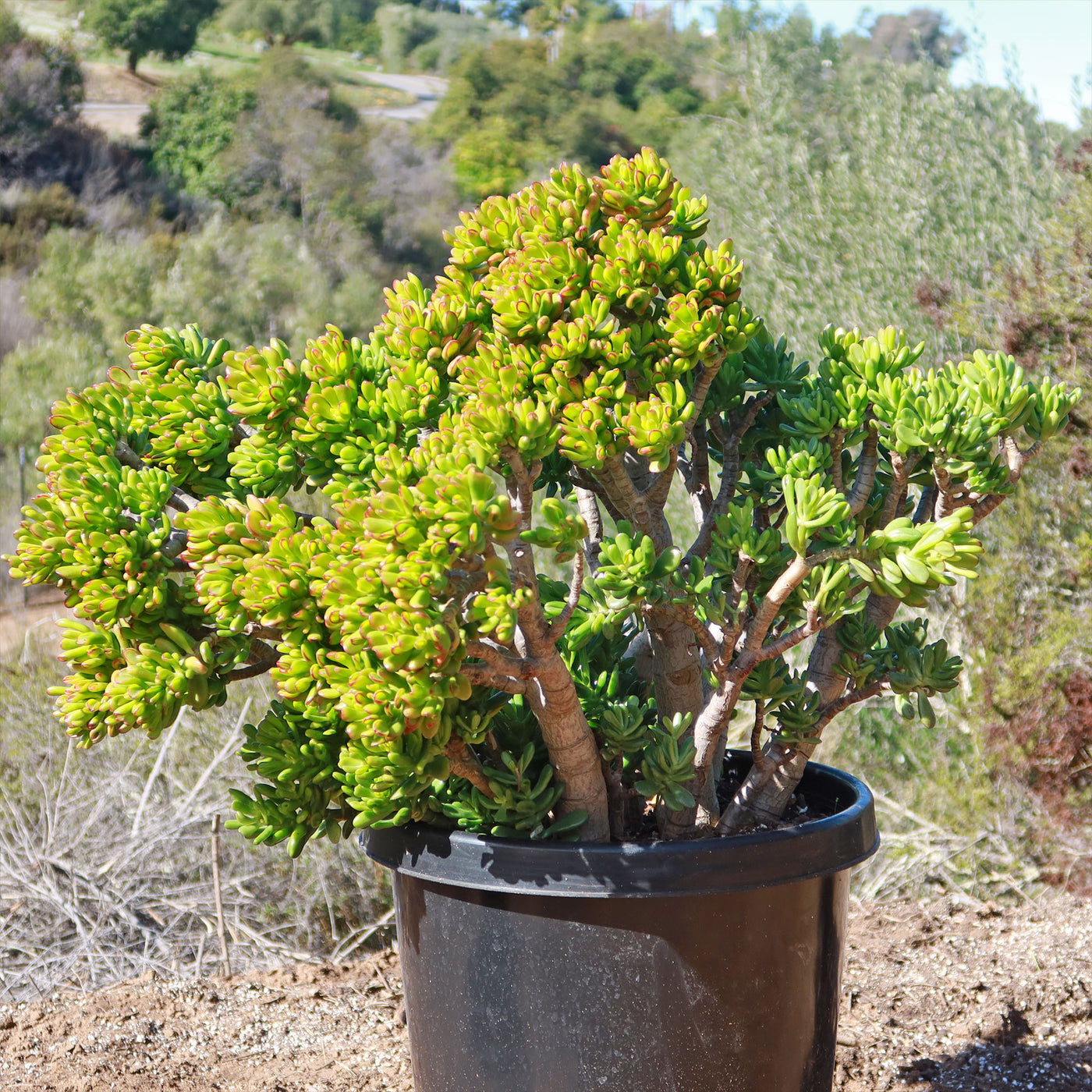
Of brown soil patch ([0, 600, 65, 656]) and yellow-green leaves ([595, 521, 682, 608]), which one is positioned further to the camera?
brown soil patch ([0, 600, 65, 656])

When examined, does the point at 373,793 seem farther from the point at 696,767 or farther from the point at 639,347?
the point at 639,347

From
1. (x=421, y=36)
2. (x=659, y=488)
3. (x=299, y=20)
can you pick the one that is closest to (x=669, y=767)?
(x=659, y=488)

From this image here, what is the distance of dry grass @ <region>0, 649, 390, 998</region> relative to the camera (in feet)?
9.34

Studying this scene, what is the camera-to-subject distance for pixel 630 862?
1.10 metres

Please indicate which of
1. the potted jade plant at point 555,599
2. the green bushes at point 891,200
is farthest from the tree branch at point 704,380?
the green bushes at point 891,200

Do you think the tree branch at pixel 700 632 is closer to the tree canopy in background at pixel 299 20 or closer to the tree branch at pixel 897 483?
the tree branch at pixel 897 483

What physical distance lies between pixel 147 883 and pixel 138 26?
3605 cm

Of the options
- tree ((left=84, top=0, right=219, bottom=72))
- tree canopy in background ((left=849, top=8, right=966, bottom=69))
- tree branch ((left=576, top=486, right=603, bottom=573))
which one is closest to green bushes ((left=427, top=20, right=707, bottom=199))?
tree canopy in background ((left=849, top=8, right=966, bottom=69))

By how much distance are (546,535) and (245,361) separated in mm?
441

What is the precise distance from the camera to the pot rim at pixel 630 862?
111cm

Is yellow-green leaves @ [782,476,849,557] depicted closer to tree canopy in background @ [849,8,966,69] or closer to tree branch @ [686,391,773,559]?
tree branch @ [686,391,773,559]

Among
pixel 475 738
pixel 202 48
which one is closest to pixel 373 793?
pixel 475 738

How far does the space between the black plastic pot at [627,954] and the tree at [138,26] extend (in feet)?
123

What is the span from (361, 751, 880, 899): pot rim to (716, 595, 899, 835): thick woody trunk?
11 centimetres
